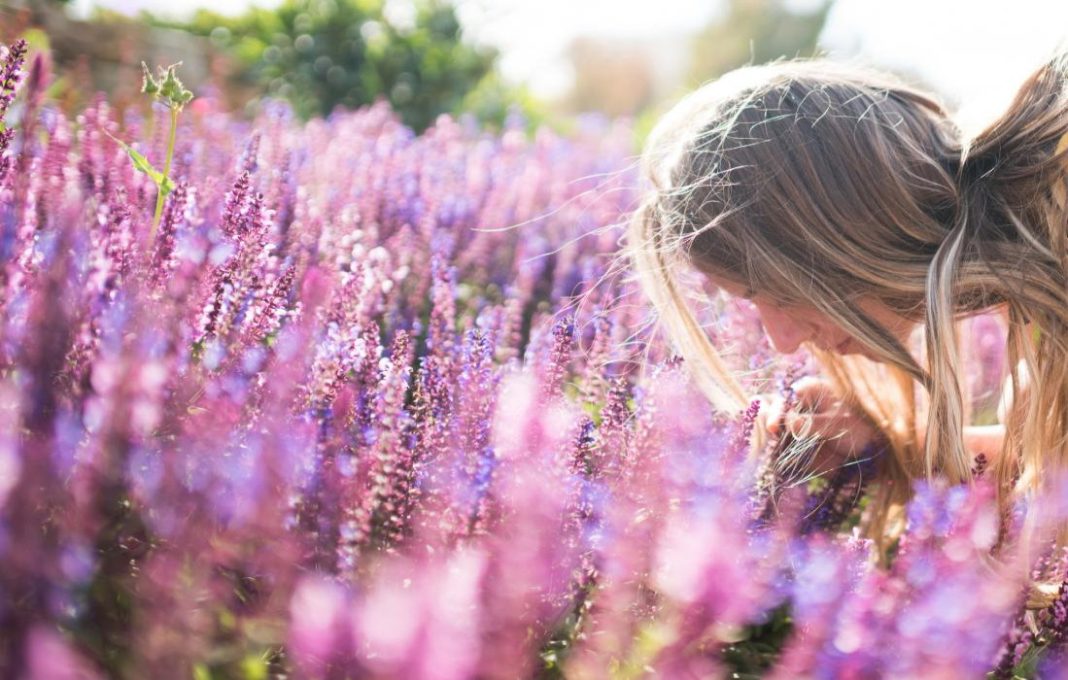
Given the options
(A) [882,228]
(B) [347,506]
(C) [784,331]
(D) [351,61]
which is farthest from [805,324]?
(D) [351,61]

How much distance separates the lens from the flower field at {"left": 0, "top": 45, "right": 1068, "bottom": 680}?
1013mm

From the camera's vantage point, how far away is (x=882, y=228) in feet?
7.54

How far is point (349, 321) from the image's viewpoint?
1736 mm

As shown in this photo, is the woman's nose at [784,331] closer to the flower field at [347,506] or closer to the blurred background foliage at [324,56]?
the flower field at [347,506]

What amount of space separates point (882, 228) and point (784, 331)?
33cm

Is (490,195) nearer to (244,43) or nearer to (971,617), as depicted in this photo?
(971,617)

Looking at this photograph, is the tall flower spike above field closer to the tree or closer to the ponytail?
the ponytail

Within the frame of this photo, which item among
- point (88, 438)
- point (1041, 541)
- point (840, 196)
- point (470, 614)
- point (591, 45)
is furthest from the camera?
point (591, 45)

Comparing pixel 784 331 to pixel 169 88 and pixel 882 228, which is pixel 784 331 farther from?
pixel 169 88

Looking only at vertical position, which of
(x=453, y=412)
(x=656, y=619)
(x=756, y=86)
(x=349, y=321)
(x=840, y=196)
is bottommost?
(x=656, y=619)

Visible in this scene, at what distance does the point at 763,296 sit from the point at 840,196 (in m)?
0.29

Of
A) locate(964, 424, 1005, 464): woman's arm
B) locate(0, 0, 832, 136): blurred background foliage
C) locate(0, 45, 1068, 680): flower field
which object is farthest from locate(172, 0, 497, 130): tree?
locate(0, 45, 1068, 680): flower field

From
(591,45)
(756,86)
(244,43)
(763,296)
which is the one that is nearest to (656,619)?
(763,296)

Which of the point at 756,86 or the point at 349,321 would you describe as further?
the point at 756,86
